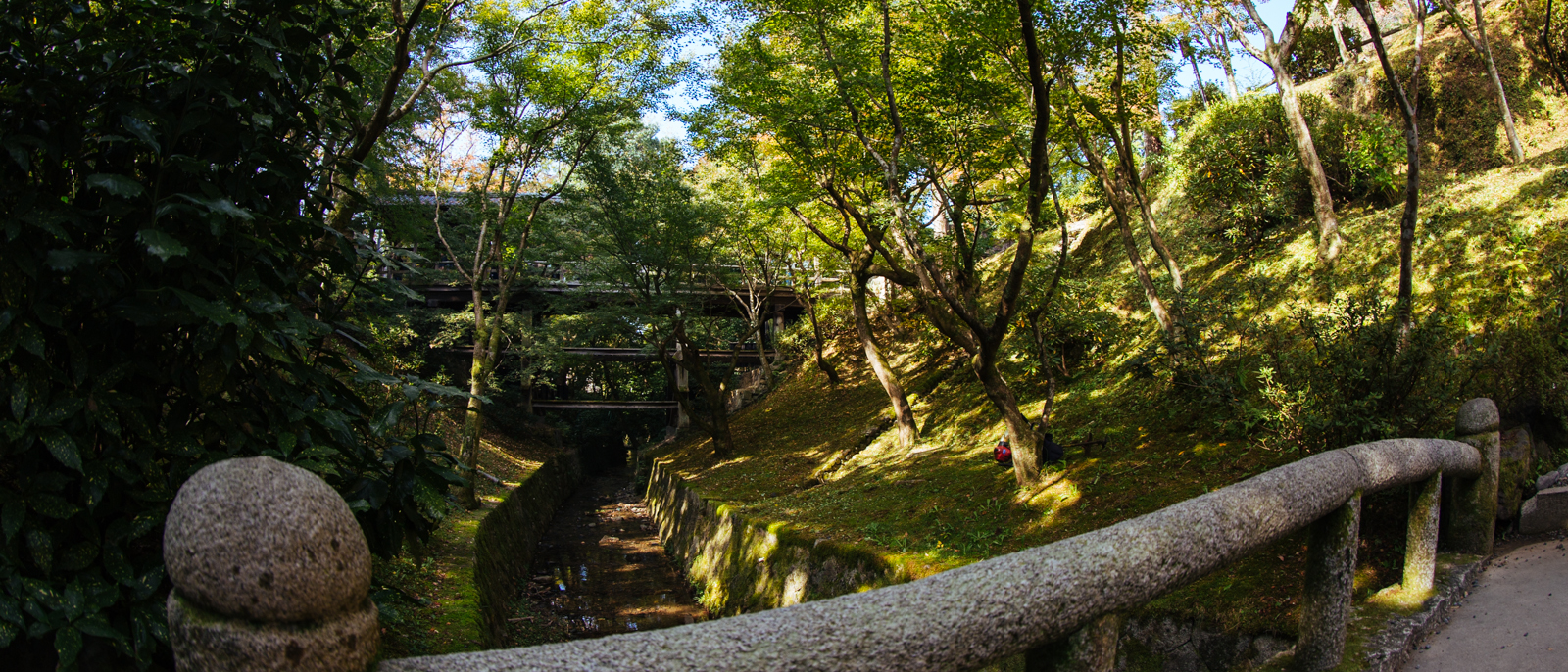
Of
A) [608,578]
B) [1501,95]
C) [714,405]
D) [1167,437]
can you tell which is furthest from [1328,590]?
[714,405]

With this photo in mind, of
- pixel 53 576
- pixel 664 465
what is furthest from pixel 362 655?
pixel 664 465

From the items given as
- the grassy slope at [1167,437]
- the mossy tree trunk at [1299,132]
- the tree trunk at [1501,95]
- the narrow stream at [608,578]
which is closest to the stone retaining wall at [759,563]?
the grassy slope at [1167,437]

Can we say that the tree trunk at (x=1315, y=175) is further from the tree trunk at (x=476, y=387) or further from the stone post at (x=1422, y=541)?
the tree trunk at (x=476, y=387)

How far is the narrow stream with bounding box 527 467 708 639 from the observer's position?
861 centimetres

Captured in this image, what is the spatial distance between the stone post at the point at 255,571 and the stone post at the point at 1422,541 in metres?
4.00

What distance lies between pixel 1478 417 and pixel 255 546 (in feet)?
16.6

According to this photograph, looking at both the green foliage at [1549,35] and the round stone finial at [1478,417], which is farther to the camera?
the green foliage at [1549,35]

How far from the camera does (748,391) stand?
2150cm

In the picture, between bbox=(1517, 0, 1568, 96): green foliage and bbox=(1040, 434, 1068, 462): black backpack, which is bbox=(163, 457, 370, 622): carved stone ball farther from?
bbox=(1517, 0, 1568, 96): green foliage

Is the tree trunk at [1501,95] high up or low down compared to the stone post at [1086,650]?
up

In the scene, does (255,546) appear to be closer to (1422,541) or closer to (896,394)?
(1422,541)

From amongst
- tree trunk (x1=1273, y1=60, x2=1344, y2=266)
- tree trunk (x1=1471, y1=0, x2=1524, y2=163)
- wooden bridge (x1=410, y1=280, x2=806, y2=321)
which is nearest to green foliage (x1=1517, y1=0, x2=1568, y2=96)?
tree trunk (x1=1471, y1=0, x2=1524, y2=163)

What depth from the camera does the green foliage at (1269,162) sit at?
32.3 feet

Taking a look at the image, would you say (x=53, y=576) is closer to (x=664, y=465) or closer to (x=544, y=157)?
(x=544, y=157)
